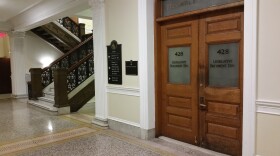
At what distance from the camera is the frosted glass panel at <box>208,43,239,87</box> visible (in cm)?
302

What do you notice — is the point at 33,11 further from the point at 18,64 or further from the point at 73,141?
the point at 73,141

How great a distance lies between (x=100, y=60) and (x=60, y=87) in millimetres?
2050

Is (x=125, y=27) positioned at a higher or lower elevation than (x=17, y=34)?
lower

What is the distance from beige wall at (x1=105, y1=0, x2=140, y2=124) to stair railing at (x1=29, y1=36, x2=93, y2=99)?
369cm

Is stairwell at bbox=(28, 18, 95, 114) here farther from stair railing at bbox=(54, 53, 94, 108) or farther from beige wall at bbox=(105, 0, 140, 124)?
beige wall at bbox=(105, 0, 140, 124)

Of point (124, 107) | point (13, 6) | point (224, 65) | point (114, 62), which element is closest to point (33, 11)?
point (13, 6)

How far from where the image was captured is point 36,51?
33.3 ft

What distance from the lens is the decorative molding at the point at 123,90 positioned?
159 inches

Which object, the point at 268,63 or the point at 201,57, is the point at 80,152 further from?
the point at 268,63

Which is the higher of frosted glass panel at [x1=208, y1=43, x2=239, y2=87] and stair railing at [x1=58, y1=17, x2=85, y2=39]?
stair railing at [x1=58, y1=17, x2=85, y2=39]

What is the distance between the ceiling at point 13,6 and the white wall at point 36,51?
1633 millimetres

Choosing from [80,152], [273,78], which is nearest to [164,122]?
[80,152]

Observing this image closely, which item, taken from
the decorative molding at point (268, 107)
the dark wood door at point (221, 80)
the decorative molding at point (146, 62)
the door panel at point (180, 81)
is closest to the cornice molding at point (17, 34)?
the decorative molding at point (146, 62)

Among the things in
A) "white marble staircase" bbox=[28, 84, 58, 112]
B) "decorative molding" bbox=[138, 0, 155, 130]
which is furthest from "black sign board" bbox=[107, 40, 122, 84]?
"white marble staircase" bbox=[28, 84, 58, 112]
